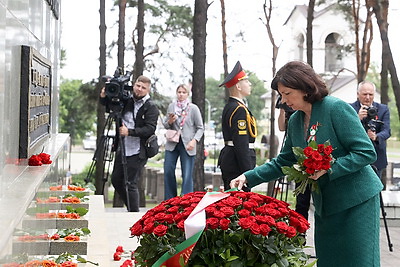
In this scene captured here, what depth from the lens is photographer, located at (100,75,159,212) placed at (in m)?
8.61

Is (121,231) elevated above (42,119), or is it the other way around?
(42,119)

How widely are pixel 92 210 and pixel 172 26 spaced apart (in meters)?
15.0

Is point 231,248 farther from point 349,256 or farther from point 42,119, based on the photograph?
point 42,119

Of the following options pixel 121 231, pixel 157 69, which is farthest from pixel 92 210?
pixel 157 69

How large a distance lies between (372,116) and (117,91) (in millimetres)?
2688

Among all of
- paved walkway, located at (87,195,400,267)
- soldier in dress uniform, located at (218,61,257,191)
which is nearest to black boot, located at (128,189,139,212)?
paved walkway, located at (87,195,400,267)

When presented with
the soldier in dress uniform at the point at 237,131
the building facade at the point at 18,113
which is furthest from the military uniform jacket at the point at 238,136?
the building facade at the point at 18,113

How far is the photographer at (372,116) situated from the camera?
25.1ft

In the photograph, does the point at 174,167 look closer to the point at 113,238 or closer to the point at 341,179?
the point at 113,238

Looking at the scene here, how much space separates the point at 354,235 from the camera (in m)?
3.92

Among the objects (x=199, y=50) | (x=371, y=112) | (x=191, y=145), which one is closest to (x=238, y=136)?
(x=371, y=112)

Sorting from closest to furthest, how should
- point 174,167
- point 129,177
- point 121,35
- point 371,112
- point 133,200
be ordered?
point 371,112, point 129,177, point 133,200, point 174,167, point 121,35

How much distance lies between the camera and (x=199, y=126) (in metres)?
9.46

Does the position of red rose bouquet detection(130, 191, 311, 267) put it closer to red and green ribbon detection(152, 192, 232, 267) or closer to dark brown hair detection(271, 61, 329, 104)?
red and green ribbon detection(152, 192, 232, 267)
